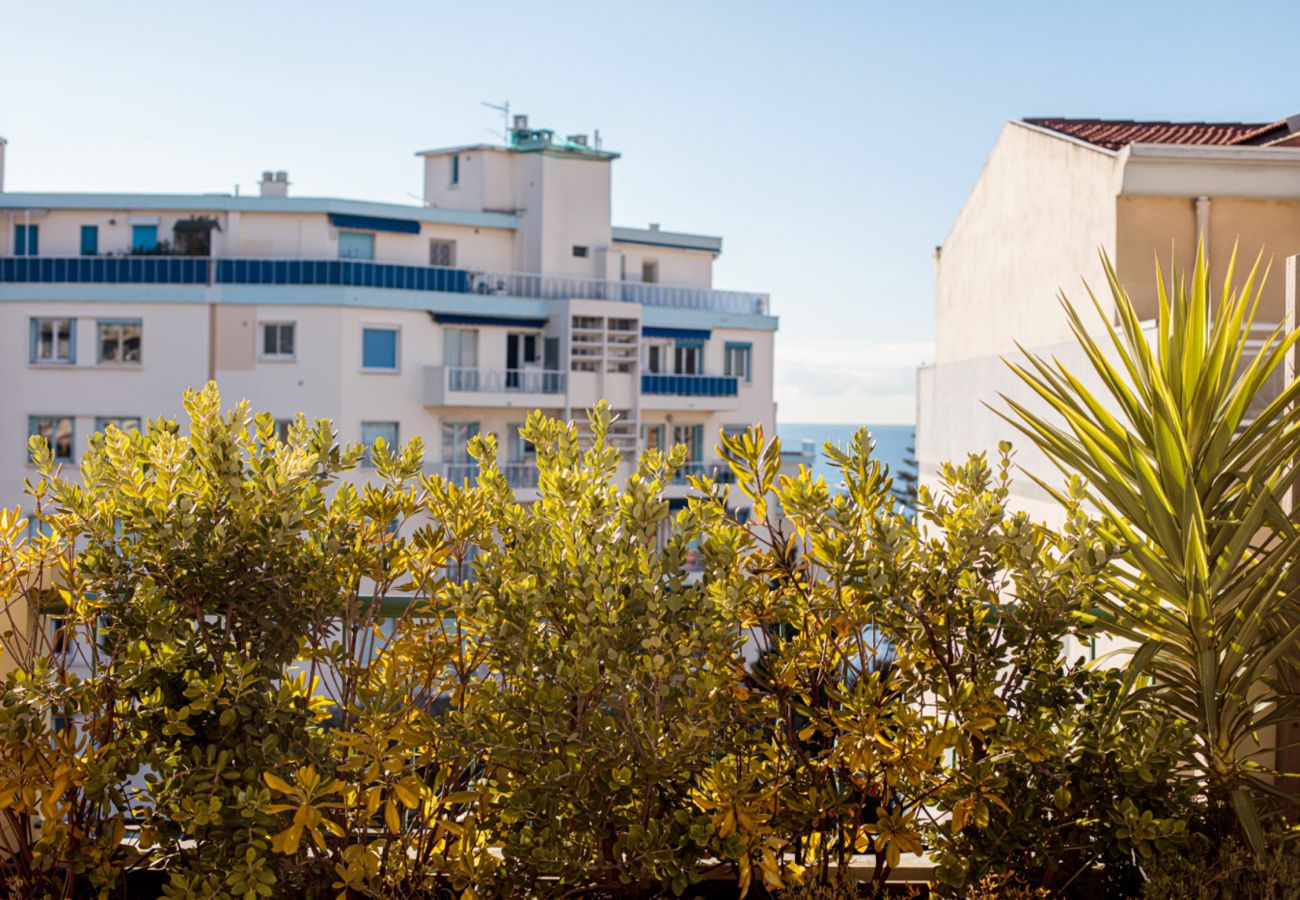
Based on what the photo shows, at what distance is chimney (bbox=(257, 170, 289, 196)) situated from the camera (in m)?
40.1

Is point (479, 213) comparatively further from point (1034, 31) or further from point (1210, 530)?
point (1210, 530)

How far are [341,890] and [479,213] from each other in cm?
3802

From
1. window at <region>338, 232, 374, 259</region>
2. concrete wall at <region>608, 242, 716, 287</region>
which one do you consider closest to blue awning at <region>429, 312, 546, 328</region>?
window at <region>338, 232, 374, 259</region>

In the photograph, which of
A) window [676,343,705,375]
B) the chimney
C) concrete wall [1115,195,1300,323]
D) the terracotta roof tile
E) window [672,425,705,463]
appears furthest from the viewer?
window [676,343,705,375]

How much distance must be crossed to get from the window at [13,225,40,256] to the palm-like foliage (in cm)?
3764

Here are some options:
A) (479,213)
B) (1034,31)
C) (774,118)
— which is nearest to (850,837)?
(1034,31)

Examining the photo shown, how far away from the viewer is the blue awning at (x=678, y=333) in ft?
137

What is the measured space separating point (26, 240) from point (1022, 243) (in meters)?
30.7

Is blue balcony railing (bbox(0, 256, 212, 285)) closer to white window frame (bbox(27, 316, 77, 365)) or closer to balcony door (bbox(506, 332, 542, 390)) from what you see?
white window frame (bbox(27, 316, 77, 365))

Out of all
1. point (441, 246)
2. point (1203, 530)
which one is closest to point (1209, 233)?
point (1203, 530)

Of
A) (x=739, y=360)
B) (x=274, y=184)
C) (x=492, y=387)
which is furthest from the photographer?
(x=739, y=360)

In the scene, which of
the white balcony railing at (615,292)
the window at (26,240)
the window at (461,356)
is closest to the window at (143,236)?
the window at (26,240)

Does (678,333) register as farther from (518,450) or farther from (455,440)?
(455,440)

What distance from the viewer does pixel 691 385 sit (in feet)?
136
